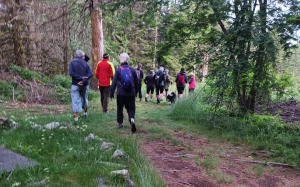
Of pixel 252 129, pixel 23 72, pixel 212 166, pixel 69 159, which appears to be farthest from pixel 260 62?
pixel 23 72

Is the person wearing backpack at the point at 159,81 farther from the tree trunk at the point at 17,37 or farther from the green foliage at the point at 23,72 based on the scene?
the tree trunk at the point at 17,37

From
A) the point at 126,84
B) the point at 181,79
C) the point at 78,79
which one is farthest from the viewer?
the point at 181,79

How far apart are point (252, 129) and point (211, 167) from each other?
2.92 metres

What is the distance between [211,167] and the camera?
486 cm

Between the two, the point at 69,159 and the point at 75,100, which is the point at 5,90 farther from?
the point at 69,159

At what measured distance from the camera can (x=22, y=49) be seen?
12891mm

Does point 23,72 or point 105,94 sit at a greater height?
point 23,72

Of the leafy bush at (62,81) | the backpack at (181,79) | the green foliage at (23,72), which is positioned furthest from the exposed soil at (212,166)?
the leafy bush at (62,81)

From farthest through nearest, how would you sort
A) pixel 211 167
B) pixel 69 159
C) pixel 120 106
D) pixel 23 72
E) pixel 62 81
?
pixel 62 81 → pixel 23 72 → pixel 120 106 → pixel 211 167 → pixel 69 159

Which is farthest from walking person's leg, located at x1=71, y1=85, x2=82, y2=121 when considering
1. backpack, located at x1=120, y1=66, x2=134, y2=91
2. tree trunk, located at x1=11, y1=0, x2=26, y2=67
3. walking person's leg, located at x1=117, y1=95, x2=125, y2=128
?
tree trunk, located at x1=11, y1=0, x2=26, y2=67

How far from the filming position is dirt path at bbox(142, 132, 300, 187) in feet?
14.2

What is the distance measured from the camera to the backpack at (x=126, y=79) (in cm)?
671

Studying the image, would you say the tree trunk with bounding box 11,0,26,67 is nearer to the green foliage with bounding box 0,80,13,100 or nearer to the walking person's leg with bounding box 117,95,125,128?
the green foliage with bounding box 0,80,13,100

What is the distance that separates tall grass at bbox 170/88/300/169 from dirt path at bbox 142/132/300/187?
371 millimetres
